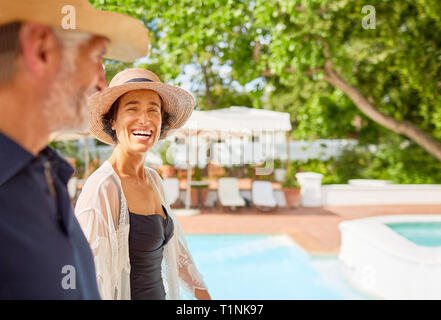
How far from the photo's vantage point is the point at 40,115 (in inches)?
23.4

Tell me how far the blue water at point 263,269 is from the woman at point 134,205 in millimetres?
3978

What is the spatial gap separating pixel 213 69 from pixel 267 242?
8168 millimetres

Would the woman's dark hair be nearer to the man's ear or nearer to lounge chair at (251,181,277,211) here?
the man's ear

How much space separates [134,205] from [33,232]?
0.82 m

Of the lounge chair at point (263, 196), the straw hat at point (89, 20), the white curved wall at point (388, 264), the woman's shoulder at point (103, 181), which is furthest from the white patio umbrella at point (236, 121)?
the straw hat at point (89, 20)

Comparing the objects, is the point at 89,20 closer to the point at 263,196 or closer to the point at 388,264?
the point at 388,264

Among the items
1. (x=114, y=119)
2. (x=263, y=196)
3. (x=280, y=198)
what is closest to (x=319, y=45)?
(x=263, y=196)

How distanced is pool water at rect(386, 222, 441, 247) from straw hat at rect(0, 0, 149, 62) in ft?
23.1

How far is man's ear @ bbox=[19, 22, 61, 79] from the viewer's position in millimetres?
571

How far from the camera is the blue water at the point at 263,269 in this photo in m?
5.23

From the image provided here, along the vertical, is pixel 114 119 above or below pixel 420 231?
above

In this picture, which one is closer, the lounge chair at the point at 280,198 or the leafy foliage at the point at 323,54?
the leafy foliage at the point at 323,54

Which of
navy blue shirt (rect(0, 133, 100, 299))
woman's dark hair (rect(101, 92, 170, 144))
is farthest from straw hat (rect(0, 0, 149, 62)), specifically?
woman's dark hair (rect(101, 92, 170, 144))

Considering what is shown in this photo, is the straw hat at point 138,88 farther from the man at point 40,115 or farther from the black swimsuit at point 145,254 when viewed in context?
the man at point 40,115
